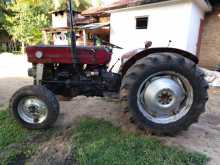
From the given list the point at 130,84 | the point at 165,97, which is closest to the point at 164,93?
the point at 165,97

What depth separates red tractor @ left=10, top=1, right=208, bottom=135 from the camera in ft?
8.10

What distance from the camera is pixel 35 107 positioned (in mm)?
2775

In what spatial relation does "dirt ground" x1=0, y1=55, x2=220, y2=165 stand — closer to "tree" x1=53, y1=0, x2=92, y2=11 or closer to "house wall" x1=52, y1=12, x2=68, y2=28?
"house wall" x1=52, y1=12, x2=68, y2=28

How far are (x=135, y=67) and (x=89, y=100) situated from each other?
6.01ft

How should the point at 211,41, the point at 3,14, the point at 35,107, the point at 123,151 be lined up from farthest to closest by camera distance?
the point at 3,14 < the point at 211,41 < the point at 35,107 < the point at 123,151

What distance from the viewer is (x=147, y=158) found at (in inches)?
87.8

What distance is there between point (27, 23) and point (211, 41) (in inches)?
546

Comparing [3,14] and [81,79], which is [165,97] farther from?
[3,14]

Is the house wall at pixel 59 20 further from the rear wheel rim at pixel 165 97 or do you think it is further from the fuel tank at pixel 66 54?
the rear wheel rim at pixel 165 97

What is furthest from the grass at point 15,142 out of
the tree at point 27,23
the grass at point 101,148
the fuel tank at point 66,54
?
the tree at point 27,23

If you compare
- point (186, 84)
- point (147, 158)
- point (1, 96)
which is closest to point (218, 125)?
point (186, 84)

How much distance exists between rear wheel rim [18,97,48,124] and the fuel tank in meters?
0.61

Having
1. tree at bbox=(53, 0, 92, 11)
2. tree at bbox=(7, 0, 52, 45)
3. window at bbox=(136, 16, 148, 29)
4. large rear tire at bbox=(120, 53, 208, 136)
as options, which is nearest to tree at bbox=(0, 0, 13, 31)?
tree at bbox=(7, 0, 52, 45)

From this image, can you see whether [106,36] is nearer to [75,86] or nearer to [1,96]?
[1,96]
